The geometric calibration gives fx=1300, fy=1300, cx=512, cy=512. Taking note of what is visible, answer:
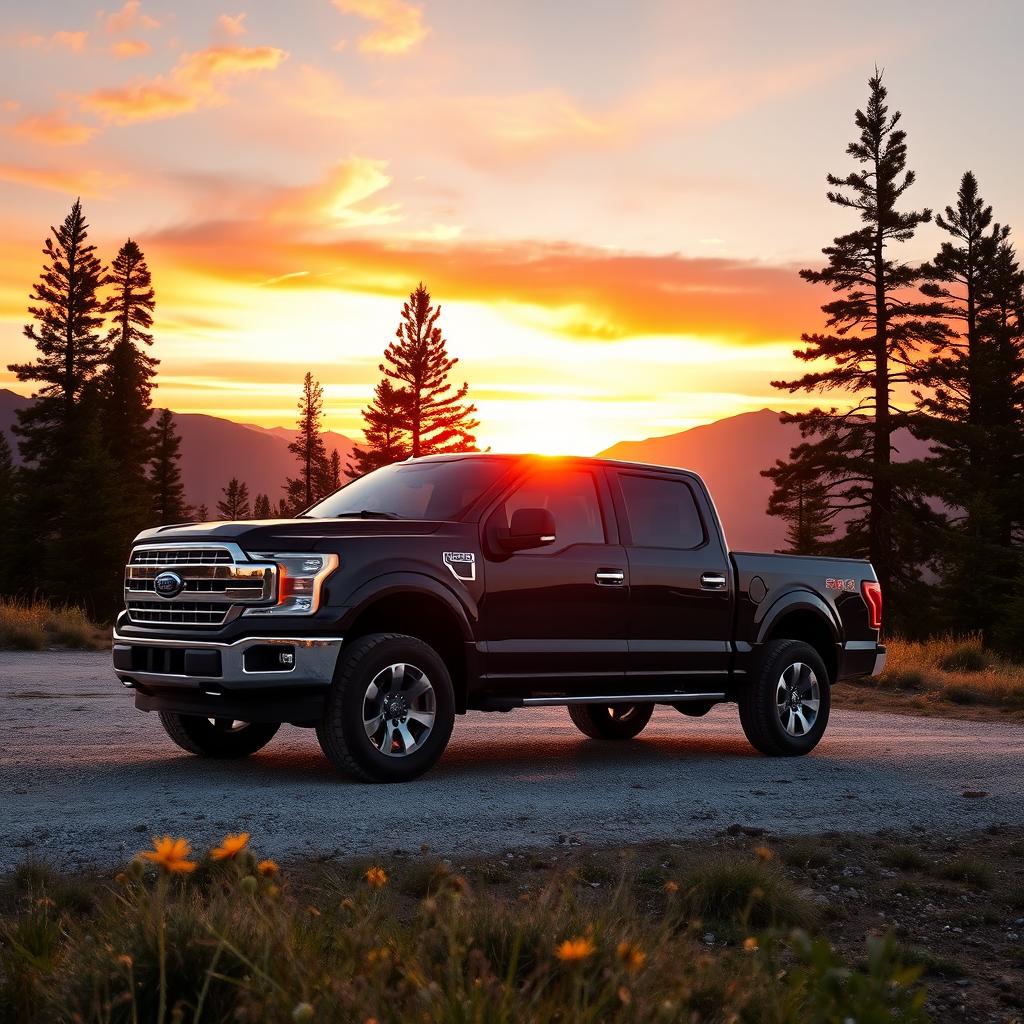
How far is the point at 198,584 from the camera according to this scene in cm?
825

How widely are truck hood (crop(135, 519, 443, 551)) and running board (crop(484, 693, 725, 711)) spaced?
A: 131 cm

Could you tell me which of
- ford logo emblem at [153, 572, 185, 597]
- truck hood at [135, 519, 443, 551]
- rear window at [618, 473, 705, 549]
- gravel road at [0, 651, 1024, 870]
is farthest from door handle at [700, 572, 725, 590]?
ford logo emblem at [153, 572, 185, 597]

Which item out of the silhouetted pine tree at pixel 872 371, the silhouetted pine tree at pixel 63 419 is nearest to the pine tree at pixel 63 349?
the silhouetted pine tree at pixel 63 419

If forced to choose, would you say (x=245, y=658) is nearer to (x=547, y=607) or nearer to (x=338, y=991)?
(x=547, y=607)

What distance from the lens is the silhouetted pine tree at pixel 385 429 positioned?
74.3 metres

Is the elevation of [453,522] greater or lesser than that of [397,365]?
lesser

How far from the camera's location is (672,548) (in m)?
10.1

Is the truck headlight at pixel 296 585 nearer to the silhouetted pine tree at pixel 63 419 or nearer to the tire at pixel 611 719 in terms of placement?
the tire at pixel 611 719

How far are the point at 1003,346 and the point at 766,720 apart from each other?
53.5 metres

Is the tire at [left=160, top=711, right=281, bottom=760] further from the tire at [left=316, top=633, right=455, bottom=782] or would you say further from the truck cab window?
the truck cab window

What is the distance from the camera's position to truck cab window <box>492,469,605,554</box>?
9.34 meters

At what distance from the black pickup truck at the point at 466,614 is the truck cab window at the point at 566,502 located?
2cm

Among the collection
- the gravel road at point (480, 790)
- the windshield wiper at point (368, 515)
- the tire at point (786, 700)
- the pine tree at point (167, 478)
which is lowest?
the gravel road at point (480, 790)

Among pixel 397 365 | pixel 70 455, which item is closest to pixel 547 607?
pixel 70 455
